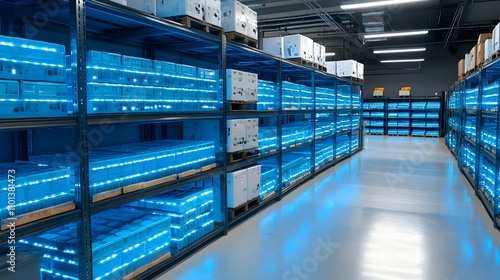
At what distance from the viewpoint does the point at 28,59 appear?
2551 mm

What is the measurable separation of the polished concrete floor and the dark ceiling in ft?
21.5

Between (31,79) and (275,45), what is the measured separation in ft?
18.4

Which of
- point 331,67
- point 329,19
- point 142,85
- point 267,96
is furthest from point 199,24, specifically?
point 329,19

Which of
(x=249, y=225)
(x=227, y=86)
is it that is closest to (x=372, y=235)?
(x=249, y=225)

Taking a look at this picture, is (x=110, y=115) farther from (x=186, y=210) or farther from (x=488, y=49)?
(x=488, y=49)

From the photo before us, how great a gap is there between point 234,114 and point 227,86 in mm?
410

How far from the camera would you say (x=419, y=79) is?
22.6 metres

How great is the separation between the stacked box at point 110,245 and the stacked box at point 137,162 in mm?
453

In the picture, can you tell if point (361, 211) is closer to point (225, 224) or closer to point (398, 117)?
point (225, 224)

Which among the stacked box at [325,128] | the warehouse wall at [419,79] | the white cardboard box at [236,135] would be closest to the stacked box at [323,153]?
the stacked box at [325,128]

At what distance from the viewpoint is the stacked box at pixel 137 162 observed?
3.26 meters

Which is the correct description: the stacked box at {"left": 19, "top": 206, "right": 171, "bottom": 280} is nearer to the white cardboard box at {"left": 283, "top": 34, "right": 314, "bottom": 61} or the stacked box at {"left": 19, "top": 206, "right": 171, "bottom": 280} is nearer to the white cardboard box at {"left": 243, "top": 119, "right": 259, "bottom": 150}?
the white cardboard box at {"left": 243, "top": 119, "right": 259, "bottom": 150}

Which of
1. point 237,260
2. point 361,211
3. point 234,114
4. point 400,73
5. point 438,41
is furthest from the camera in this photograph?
point 400,73

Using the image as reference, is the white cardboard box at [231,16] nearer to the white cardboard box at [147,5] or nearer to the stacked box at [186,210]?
the white cardboard box at [147,5]
